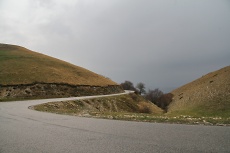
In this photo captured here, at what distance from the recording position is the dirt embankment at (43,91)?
166 feet

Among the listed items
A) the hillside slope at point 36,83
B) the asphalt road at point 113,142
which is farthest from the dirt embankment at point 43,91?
the asphalt road at point 113,142

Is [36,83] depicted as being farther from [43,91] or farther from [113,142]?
[113,142]

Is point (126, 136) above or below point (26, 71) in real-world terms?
below

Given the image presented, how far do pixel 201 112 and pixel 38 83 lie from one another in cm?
3636

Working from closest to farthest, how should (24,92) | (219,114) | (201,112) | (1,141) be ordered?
(1,141) < (219,114) < (201,112) < (24,92)

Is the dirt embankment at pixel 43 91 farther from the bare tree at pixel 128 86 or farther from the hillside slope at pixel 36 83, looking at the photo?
the bare tree at pixel 128 86

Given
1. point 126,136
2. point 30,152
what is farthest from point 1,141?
point 126,136

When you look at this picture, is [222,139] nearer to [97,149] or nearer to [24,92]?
[97,149]

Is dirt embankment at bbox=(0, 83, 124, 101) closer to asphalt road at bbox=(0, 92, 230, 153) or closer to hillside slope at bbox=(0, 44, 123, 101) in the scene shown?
hillside slope at bbox=(0, 44, 123, 101)

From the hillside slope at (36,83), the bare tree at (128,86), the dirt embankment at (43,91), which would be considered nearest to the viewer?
the dirt embankment at (43,91)

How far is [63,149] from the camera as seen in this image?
7965mm

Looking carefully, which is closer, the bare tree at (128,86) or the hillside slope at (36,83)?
the hillside slope at (36,83)

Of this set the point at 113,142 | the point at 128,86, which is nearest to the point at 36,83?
the point at 113,142

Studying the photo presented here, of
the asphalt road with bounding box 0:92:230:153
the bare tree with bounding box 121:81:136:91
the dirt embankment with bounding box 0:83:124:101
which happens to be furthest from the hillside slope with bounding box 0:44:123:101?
the bare tree with bounding box 121:81:136:91
